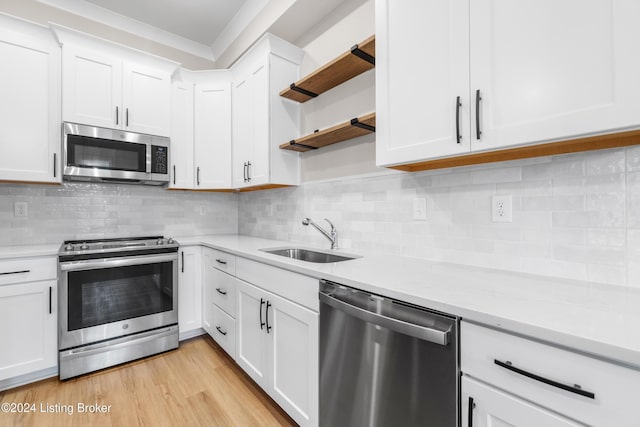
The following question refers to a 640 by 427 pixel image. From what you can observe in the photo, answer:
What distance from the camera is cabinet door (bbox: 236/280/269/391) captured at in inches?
68.2

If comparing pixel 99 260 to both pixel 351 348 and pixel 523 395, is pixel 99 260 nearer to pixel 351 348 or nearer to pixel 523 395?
pixel 351 348

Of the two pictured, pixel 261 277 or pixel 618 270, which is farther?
pixel 261 277

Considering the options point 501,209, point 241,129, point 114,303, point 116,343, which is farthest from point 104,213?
point 501,209

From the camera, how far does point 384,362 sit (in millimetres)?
1045

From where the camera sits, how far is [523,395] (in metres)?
0.73

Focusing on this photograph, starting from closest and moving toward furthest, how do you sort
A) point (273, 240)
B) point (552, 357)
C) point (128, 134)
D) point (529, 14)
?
point (552, 357), point (529, 14), point (128, 134), point (273, 240)

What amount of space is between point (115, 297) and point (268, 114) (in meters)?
1.83

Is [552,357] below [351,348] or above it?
above

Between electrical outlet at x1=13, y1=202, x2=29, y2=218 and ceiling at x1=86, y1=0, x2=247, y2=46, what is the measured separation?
1.86 m

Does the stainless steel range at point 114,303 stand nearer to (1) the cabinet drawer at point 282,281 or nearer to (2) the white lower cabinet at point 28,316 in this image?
(2) the white lower cabinet at point 28,316

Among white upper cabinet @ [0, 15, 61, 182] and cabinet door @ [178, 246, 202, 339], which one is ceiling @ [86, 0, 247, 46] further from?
cabinet door @ [178, 246, 202, 339]

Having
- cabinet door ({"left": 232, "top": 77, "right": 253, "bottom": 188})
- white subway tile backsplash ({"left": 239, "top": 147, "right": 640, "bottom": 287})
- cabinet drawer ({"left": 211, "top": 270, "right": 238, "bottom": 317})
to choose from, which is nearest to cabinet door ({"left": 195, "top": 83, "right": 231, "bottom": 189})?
cabinet door ({"left": 232, "top": 77, "right": 253, "bottom": 188})

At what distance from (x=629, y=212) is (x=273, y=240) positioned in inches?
91.5

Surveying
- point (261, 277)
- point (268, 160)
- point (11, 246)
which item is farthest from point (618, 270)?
point (11, 246)
